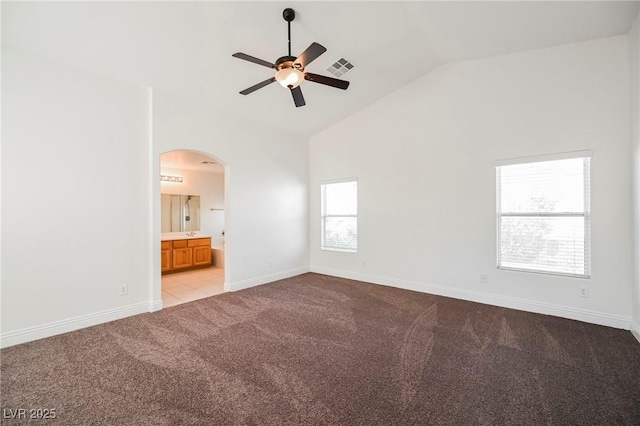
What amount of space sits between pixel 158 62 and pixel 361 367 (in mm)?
4190

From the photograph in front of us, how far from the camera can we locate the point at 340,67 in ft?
13.2

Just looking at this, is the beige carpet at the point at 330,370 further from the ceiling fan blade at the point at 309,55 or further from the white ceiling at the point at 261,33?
the white ceiling at the point at 261,33

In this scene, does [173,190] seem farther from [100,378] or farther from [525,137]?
[525,137]

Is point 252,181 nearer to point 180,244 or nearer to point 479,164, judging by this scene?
point 180,244

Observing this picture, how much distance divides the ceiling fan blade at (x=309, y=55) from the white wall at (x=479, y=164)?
2.89 metres

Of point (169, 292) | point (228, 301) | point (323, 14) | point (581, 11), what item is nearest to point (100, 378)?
point (228, 301)

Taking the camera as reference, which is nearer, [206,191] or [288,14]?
[288,14]

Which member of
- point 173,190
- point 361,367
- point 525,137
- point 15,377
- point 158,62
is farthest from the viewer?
point 173,190

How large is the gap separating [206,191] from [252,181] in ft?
10.9

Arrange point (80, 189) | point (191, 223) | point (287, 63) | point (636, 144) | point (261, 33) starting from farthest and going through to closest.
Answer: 1. point (191, 223)
2. point (80, 189)
3. point (261, 33)
4. point (636, 144)
5. point (287, 63)

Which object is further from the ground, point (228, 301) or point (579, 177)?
point (579, 177)

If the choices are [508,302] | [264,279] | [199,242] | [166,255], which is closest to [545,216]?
[508,302]

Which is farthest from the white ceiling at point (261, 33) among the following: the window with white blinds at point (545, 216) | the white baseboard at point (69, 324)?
the white baseboard at point (69, 324)

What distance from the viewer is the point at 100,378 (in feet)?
7.63
